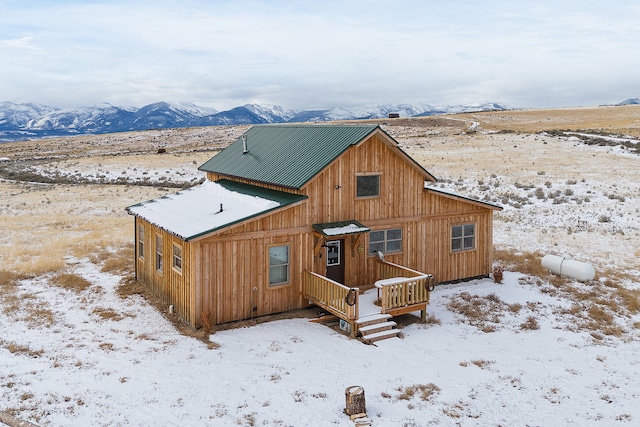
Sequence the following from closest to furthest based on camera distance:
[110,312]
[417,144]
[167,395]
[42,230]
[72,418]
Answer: [72,418], [167,395], [110,312], [42,230], [417,144]

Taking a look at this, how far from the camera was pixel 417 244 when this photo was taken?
64.8 ft

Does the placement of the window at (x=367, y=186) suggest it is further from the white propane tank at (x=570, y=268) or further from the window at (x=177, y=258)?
the white propane tank at (x=570, y=268)

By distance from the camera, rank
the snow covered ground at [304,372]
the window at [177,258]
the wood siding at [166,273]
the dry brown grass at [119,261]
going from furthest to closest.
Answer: the dry brown grass at [119,261] < the window at [177,258] < the wood siding at [166,273] < the snow covered ground at [304,372]

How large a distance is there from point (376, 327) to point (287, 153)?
7341mm

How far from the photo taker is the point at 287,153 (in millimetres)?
19859

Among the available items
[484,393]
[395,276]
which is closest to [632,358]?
[484,393]

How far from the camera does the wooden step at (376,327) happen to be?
602 inches

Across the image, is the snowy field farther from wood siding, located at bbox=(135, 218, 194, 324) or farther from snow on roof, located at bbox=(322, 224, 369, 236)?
snow on roof, located at bbox=(322, 224, 369, 236)

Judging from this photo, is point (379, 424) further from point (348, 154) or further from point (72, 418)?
point (348, 154)

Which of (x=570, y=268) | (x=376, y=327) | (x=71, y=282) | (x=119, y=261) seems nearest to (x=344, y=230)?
(x=376, y=327)

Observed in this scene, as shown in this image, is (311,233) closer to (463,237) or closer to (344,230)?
(344,230)

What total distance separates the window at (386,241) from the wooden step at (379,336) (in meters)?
3.76

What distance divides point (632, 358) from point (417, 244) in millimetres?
7558

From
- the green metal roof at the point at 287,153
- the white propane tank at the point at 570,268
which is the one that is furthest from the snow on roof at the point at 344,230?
the white propane tank at the point at 570,268
